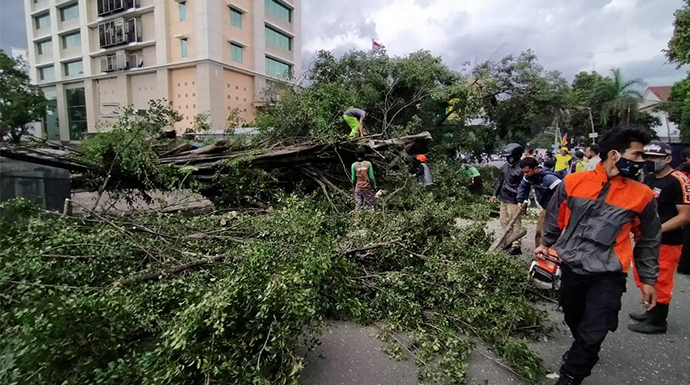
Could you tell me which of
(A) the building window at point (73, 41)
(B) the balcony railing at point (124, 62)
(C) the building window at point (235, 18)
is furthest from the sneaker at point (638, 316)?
(A) the building window at point (73, 41)

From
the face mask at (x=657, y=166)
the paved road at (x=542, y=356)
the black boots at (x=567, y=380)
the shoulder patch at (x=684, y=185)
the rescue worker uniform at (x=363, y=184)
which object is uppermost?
the face mask at (x=657, y=166)

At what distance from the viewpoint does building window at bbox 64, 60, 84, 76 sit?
27703 mm

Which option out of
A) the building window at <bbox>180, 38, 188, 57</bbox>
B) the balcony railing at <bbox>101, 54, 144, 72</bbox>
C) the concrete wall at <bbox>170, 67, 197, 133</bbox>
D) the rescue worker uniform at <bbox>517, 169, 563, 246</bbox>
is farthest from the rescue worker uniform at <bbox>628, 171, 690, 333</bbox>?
the balcony railing at <bbox>101, 54, 144, 72</bbox>

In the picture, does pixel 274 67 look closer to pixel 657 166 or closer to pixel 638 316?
pixel 657 166

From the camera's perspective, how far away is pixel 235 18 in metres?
27.2

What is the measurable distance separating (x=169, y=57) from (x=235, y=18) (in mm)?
5816

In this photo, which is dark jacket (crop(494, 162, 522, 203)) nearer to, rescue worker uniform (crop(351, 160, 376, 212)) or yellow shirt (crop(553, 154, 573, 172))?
rescue worker uniform (crop(351, 160, 376, 212))

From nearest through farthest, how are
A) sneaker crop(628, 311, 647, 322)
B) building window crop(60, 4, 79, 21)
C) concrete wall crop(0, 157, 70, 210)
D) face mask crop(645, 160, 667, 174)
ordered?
sneaker crop(628, 311, 647, 322)
face mask crop(645, 160, 667, 174)
concrete wall crop(0, 157, 70, 210)
building window crop(60, 4, 79, 21)

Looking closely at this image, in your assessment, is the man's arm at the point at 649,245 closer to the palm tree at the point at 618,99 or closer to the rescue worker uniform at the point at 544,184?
the rescue worker uniform at the point at 544,184

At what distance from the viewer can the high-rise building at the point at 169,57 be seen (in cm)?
2530

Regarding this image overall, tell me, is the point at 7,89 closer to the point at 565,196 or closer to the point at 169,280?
the point at 169,280

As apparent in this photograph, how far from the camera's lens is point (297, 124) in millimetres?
6746

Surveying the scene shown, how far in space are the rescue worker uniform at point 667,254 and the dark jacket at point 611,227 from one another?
1089 millimetres

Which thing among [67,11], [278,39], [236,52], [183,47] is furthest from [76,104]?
[67,11]
